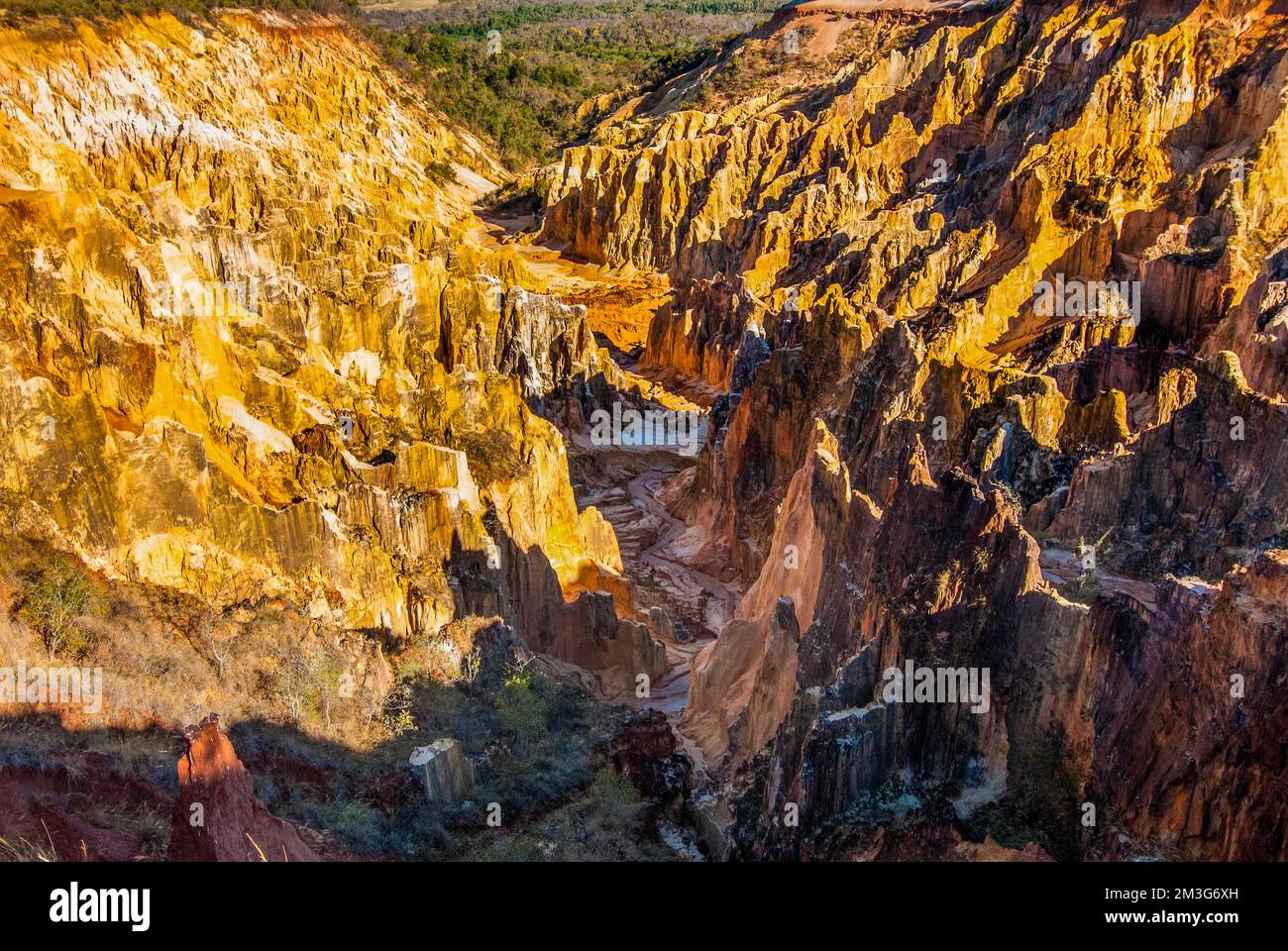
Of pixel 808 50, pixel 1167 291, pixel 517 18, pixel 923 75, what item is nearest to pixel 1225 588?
pixel 1167 291

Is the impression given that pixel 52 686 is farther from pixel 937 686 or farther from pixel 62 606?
pixel 937 686

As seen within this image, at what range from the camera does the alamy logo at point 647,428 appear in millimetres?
39781

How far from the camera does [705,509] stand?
33031mm

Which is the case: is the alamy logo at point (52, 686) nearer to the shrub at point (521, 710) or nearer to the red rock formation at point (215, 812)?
the red rock formation at point (215, 812)

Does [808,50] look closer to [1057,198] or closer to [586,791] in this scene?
[1057,198]

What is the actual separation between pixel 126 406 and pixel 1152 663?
17.8 m

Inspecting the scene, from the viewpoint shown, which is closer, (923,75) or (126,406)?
(126,406)

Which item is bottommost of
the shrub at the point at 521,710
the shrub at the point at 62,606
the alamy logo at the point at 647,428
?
the shrub at the point at 521,710

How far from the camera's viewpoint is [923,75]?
2761 inches

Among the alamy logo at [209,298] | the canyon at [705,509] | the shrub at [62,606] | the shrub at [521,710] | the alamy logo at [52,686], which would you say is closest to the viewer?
the alamy logo at [52,686]

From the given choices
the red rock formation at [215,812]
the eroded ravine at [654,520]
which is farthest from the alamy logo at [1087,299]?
the red rock formation at [215,812]

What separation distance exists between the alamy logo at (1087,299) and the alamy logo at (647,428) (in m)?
12.6

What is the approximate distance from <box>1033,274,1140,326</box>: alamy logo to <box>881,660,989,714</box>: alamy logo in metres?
21.3
